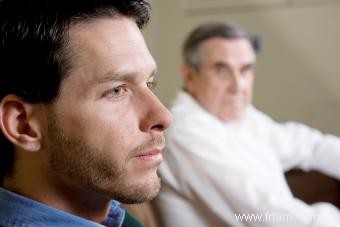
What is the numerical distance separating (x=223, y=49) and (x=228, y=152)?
380mm

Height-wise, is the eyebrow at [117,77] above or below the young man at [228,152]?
above

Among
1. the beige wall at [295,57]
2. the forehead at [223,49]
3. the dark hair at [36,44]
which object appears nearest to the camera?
the dark hair at [36,44]

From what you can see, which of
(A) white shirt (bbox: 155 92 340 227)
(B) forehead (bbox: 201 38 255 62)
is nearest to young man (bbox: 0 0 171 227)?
(A) white shirt (bbox: 155 92 340 227)

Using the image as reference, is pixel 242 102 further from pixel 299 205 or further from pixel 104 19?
pixel 104 19

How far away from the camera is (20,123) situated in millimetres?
672

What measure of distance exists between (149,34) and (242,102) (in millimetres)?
1022

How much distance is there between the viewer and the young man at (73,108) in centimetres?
66

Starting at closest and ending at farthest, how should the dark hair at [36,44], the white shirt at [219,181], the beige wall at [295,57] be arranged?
the dark hair at [36,44]
the white shirt at [219,181]
the beige wall at [295,57]

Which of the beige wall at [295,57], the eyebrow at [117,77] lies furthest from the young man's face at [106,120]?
the beige wall at [295,57]

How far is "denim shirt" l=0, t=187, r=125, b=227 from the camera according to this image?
665 mm

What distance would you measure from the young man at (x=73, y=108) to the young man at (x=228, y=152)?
1.95 feet

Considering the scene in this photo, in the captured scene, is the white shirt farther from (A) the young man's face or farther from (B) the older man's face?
(A) the young man's face

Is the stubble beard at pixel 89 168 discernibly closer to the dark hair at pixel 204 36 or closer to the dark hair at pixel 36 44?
the dark hair at pixel 36 44

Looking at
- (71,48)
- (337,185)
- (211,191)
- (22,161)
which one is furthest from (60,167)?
(337,185)
